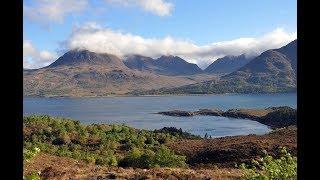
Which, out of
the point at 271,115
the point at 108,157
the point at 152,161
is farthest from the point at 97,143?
the point at 271,115

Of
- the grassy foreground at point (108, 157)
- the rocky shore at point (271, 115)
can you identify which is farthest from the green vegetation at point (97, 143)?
the rocky shore at point (271, 115)

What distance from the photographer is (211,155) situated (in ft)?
85.8

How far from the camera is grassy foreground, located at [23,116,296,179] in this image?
17125 millimetres

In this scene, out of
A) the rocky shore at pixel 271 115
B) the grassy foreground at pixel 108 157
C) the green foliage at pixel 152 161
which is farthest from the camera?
the rocky shore at pixel 271 115

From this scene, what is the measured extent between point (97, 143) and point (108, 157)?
6385mm

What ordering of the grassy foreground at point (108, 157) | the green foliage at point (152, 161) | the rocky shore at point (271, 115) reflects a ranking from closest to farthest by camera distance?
1. the grassy foreground at point (108, 157)
2. the green foliage at point (152, 161)
3. the rocky shore at point (271, 115)

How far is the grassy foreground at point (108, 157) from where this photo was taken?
17125 mm

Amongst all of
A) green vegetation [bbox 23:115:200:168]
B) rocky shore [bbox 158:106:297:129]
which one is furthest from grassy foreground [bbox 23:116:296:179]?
rocky shore [bbox 158:106:297:129]

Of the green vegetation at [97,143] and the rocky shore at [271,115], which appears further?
the rocky shore at [271,115]

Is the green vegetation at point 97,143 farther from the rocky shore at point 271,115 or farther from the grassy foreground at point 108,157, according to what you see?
the rocky shore at point 271,115
